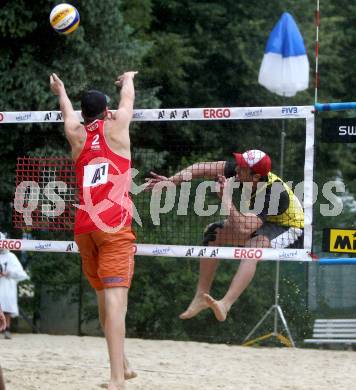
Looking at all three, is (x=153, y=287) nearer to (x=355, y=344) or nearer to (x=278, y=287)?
(x=278, y=287)

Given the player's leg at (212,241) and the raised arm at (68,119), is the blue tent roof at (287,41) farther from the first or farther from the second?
the raised arm at (68,119)

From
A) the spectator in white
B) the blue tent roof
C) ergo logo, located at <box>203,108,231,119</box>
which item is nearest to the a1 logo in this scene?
ergo logo, located at <box>203,108,231,119</box>

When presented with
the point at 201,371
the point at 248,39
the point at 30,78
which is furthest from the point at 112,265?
the point at 248,39

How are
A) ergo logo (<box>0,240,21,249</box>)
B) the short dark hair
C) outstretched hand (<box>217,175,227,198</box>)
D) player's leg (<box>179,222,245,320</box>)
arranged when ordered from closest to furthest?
the short dark hair < outstretched hand (<box>217,175,227,198</box>) < player's leg (<box>179,222,245,320</box>) < ergo logo (<box>0,240,21,249</box>)

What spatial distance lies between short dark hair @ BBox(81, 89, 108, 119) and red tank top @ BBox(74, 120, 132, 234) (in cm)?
8

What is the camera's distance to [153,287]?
14.9m

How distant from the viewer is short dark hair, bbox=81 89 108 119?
7.00 metres

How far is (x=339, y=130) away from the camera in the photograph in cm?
838

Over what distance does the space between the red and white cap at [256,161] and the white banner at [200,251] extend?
2.43 feet

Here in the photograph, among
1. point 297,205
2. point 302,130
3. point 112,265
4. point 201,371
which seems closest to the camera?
point 112,265

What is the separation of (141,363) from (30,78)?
244 inches

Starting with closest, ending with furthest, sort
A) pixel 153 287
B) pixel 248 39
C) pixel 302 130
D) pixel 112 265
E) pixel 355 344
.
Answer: pixel 112 265 → pixel 355 344 → pixel 153 287 → pixel 302 130 → pixel 248 39

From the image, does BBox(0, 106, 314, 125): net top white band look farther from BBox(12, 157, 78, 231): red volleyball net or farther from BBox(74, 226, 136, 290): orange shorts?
BBox(74, 226, 136, 290): orange shorts

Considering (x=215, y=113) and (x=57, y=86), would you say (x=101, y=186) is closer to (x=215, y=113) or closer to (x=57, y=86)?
(x=57, y=86)
